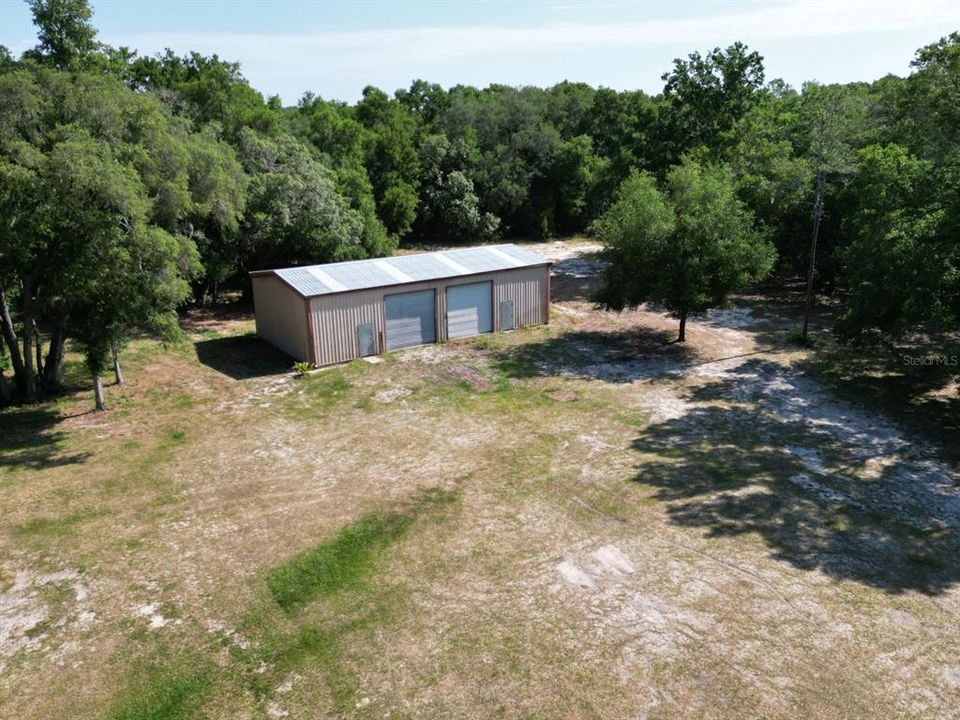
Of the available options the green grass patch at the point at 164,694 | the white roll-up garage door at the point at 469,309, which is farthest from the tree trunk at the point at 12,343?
the white roll-up garage door at the point at 469,309

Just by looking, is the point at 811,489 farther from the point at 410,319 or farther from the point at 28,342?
the point at 28,342

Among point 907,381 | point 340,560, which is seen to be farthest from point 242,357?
point 907,381

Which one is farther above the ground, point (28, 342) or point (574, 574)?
point (28, 342)

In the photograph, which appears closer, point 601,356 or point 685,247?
point 685,247

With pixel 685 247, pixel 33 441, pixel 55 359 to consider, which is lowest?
pixel 33 441

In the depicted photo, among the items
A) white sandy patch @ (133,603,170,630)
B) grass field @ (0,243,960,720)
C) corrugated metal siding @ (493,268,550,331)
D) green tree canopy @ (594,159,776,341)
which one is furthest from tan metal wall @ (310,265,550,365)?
white sandy patch @ (133,603,170,630)

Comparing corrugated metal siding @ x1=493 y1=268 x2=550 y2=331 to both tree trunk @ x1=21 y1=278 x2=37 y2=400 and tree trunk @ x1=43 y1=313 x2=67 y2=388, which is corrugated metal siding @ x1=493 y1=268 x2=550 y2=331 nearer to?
tree trunk @ x1=43 y1=313 x2=67 y2=388

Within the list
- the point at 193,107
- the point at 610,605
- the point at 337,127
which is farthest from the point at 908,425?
the point at 337,127
